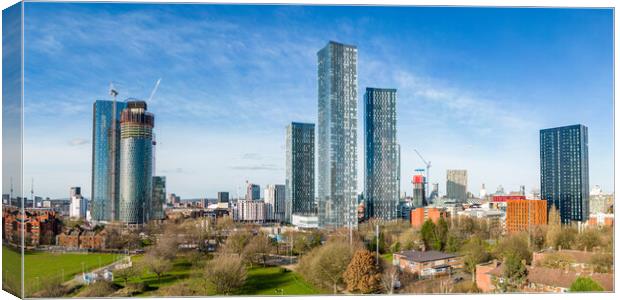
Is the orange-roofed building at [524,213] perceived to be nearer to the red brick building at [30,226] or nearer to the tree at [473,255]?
the tree at [473,255]

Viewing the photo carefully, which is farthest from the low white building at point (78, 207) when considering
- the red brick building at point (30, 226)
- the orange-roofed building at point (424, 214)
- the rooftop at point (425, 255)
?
the orange-roofed building at point (424, 214)

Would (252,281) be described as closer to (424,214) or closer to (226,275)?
(226,275)

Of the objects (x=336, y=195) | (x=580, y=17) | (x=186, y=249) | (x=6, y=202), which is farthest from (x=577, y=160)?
(x=6, y=202)

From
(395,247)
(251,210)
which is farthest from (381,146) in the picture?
(395,247)

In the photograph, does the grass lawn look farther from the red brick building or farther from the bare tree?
the red brick building

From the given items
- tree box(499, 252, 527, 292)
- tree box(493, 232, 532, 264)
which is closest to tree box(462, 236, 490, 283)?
tree box(493, 232, 532, 264)

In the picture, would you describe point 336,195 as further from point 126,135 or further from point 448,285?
point 448,285
